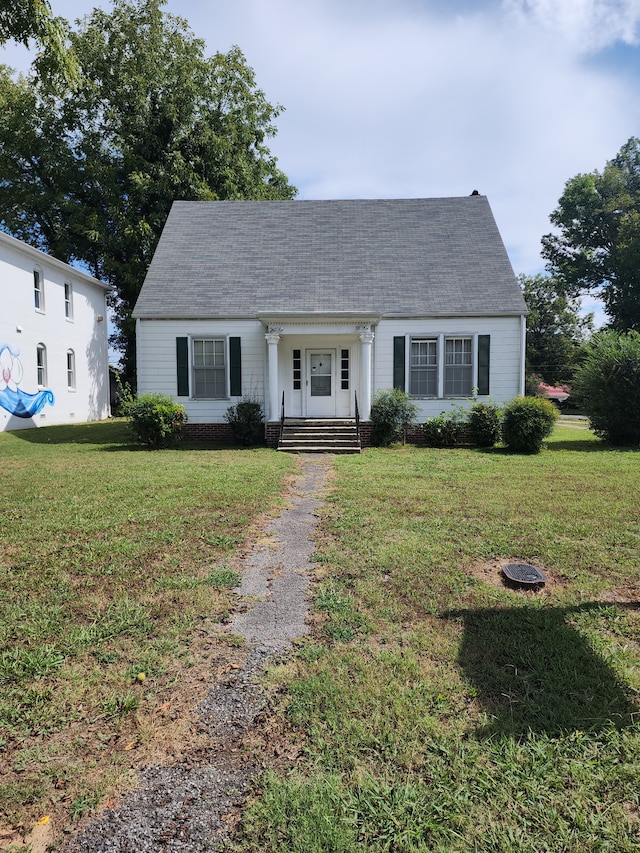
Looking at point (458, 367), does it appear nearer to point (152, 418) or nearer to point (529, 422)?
point (529, 422)

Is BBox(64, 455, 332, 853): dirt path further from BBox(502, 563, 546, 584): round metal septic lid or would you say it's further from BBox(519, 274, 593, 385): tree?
BBox(519, 274, 593, 385): tree

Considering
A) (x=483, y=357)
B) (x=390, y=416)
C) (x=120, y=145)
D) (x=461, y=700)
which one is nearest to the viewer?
(x=461, y=700)

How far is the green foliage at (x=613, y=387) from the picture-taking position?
13.1 m

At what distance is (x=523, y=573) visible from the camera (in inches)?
166

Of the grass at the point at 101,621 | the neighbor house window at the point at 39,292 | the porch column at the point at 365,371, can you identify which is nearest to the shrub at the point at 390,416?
the porch column at the point at 365,371

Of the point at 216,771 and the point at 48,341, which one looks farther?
the point at 48,341

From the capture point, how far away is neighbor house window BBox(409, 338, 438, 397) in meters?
14.4

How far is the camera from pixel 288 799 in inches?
79.5

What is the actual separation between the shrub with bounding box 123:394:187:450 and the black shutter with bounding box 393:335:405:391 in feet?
20.5

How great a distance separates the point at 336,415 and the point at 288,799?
42.5 feet

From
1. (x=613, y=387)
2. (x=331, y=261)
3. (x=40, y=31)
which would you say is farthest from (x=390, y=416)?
(x=40, y=31)

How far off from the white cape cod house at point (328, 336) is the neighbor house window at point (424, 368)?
3 cm

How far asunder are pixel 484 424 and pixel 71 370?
17766 millimetres

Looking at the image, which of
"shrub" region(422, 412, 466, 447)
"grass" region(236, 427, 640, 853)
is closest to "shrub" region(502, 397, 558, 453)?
"shrub" region(422, 412, 466, 447)
